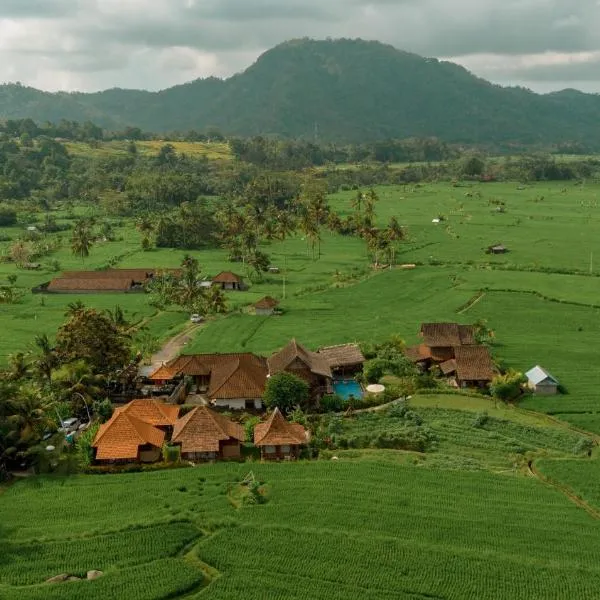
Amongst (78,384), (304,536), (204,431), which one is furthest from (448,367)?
(78,384)

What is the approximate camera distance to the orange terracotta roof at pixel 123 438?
3500cm

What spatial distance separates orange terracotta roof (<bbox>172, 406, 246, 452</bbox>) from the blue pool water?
969cm

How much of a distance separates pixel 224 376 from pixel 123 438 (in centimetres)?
990

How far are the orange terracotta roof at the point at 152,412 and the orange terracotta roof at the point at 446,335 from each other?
19567 mm

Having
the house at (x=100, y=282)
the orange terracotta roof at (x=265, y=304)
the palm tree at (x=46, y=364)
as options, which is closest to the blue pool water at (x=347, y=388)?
the palm tree at (x=46, y=364)

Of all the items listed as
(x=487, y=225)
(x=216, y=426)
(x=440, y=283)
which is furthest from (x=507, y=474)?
(x=487, y=225)

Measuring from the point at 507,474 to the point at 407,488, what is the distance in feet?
17.2

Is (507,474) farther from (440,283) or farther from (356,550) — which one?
(440,283)

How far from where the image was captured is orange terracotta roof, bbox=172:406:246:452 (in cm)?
3525

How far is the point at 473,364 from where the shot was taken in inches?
1829

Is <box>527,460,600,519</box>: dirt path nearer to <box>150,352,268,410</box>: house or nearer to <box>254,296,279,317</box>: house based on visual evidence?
<box>150,352,268,410</box>: house

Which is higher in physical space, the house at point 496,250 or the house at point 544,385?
the house at point 496,250

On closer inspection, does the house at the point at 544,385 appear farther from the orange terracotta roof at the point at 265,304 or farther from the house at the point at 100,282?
the house at the point at 100,282

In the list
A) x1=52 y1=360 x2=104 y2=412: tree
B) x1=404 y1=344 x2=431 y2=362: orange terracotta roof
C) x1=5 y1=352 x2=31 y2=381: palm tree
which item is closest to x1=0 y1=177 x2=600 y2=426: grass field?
x1=404 y1=344 x2=431 y2=362: orange terracotta roof
